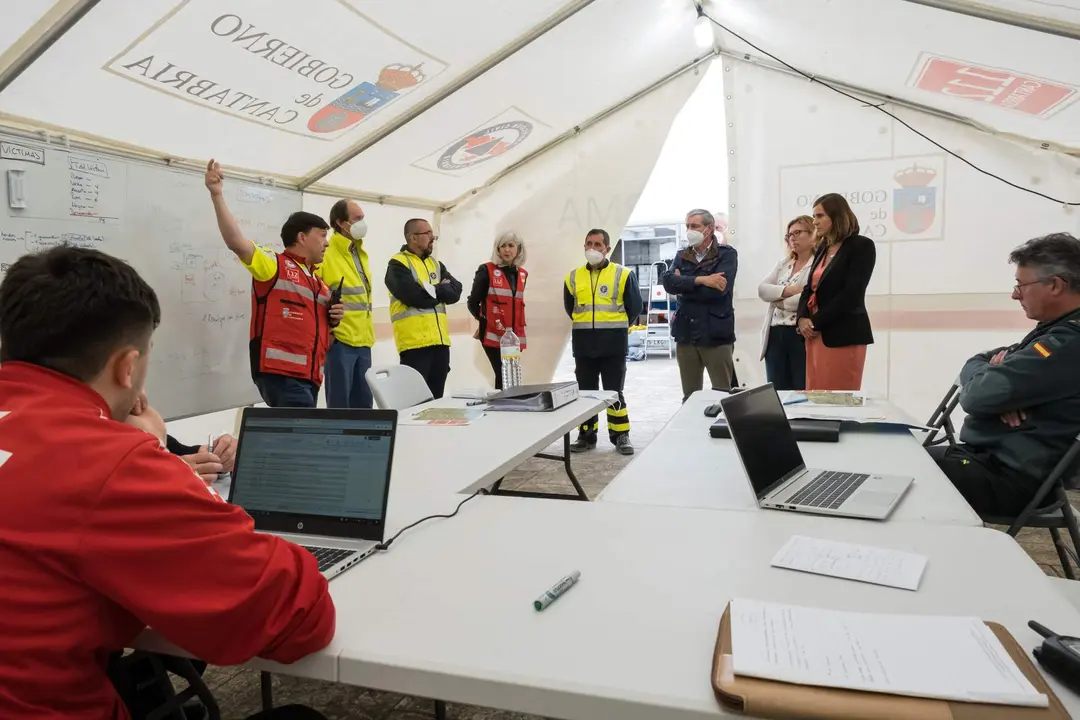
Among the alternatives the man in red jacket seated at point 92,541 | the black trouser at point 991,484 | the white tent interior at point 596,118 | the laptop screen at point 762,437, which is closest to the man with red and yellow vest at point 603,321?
the white tent interior at point 596,118

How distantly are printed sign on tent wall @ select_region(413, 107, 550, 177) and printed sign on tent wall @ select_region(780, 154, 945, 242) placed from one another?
1.84m

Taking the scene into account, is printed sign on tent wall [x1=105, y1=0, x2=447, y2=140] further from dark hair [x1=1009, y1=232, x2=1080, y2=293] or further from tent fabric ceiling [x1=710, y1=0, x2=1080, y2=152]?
dark hair [x1=1009, y1=232, x2=1080, y2=293]

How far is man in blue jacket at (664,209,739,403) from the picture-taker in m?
4.16

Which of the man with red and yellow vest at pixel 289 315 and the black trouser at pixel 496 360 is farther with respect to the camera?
the black trouser at pixel 496 360

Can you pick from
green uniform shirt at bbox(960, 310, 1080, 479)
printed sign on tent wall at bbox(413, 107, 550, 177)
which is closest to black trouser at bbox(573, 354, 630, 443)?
printed sign on tent wall at bbox(413, 107, 550, 177)

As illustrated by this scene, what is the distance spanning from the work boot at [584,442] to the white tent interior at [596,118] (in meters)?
0.98

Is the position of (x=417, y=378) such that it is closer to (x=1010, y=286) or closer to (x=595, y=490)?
(x=595, y=490)

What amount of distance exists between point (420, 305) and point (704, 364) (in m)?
1.90

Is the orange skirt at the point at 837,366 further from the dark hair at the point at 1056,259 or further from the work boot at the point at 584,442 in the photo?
the work boot at the point at 584,442

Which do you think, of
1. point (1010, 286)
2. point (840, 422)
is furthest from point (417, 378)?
point (1010, 286)

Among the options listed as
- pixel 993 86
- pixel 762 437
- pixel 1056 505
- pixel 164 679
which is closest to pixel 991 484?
pixel 1056 505

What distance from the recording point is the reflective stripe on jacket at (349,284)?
3.52 metres

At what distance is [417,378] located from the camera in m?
3.15

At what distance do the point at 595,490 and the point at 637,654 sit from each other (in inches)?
108
